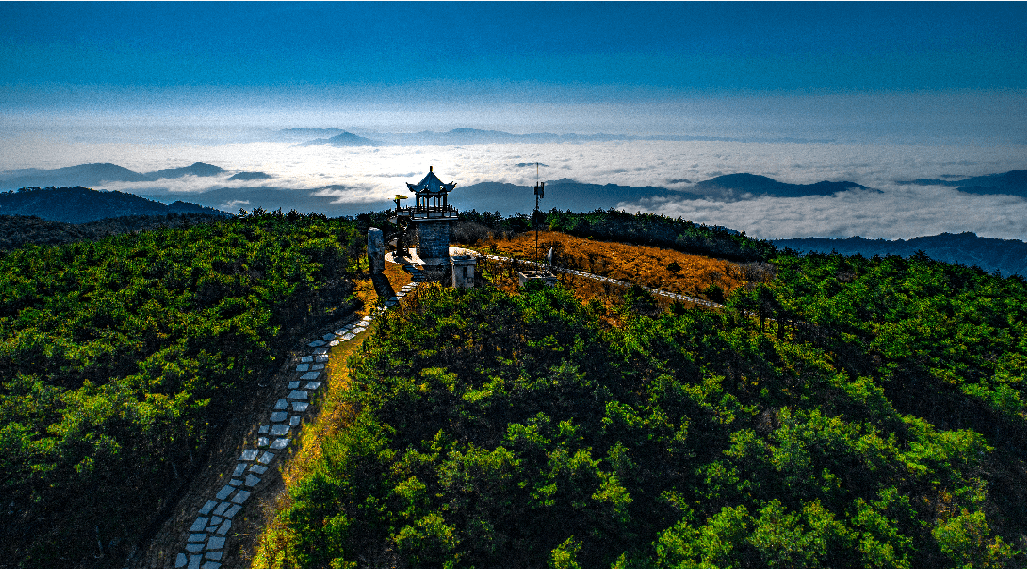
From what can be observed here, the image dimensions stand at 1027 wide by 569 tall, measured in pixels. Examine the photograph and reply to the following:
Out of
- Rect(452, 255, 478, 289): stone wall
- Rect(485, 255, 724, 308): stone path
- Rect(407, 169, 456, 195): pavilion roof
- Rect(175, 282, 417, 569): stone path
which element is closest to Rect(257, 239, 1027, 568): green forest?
Rect(175, 282, 417, 569): stone path

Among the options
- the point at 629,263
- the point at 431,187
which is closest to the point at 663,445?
the point at 629,263

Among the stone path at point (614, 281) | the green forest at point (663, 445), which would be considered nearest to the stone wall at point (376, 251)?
the stone path at point (614, 281)

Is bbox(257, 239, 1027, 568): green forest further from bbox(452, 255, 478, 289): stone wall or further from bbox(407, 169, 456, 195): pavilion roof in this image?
bbox(407, 169, 456, 195): pavilion roof

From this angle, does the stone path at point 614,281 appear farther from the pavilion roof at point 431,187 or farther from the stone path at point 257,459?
the stone path at point 257,459

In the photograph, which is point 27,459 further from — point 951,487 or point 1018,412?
point 1018,412

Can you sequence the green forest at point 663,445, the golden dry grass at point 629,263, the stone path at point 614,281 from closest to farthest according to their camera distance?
1. the green forest at point 663,445
2. the stone path at point 614,281
3. the golden dry grass at point 629,263

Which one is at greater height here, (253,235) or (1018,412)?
(253,235)

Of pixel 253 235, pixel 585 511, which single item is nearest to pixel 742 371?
pixel 585 511
